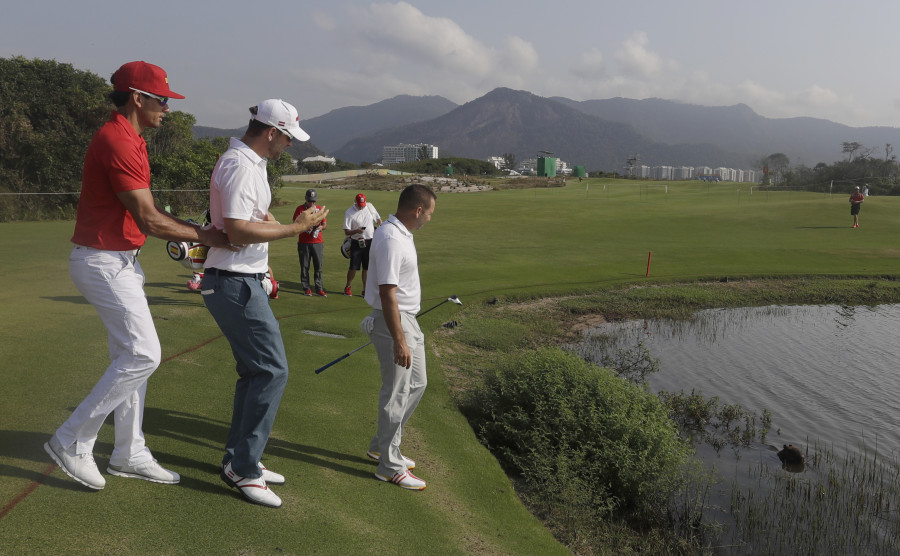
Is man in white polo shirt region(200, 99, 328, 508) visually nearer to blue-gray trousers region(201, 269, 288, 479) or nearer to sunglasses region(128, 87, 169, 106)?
blue-gray trousers region(201, 269, 288, 479)

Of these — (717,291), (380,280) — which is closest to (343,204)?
(717,291)

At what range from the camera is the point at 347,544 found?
4.25 m

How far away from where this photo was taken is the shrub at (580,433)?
260 inches

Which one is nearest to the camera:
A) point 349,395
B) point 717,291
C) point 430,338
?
point 349,395

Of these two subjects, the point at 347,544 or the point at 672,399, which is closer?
the point at 347,544

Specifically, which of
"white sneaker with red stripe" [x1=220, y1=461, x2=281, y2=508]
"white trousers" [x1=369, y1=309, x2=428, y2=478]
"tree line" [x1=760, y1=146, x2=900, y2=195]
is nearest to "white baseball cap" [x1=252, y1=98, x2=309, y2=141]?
"white trousers" [x1=369, y1=309, x2=428, y2=478]

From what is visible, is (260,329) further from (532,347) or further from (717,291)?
(717,291)

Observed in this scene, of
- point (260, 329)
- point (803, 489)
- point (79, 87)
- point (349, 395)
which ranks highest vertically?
point (79, 87)

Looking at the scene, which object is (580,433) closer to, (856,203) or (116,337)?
(116,337)

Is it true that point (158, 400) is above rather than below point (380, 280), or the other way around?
below

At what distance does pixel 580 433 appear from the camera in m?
7.22

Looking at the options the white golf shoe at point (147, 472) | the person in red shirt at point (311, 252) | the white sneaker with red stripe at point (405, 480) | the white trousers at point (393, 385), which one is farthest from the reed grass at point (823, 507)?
the person in red shirt at point (311, 252)

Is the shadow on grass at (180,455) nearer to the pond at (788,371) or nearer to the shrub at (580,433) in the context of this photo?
the shrub at (580,433)

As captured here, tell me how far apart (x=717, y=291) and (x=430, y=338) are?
37.0 feet
